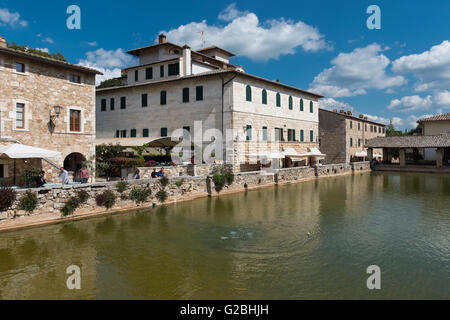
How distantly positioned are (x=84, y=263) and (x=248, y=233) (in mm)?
5286

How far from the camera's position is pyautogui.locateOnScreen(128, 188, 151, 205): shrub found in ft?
50.1

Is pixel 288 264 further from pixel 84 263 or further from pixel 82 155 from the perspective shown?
pixel 82 155

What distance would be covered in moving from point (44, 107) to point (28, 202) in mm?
6973

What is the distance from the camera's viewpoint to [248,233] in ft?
36.3

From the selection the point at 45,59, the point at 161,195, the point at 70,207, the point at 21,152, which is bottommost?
the point at 70,207

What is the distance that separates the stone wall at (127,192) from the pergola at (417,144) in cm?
1902

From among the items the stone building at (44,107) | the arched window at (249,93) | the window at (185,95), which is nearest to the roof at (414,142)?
the arched window at (249,93)

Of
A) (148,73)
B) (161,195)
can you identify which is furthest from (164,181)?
(148,73)

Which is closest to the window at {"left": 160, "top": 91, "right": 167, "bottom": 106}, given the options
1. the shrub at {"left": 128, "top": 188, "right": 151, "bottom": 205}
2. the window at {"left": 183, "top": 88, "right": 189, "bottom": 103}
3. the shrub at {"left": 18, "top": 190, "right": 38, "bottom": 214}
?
the window at {"left": 183, "top": 88, "right": 189, "bottom": 103}

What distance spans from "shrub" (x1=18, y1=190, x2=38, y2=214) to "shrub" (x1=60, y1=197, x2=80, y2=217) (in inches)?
44.4

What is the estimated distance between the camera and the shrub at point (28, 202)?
38.3 feet

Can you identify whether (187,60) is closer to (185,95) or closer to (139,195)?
(185,95)

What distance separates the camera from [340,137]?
4003 cm
